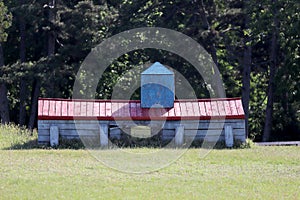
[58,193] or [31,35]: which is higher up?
[31,35]

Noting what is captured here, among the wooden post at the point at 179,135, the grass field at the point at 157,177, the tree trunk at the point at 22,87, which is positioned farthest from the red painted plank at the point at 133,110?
the tree trunk at the point at 22,87

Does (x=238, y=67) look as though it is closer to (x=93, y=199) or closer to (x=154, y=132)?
(x=154, y=132)

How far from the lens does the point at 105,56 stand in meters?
38.7

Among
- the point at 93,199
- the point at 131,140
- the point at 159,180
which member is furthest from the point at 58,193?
the point at 131,140

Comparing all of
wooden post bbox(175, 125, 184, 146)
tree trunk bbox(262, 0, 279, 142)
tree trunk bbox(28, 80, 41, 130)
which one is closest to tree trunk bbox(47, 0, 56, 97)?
tree trunk bbox(28, 80, 41, 130)

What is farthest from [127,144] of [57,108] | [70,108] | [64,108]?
[57,108]

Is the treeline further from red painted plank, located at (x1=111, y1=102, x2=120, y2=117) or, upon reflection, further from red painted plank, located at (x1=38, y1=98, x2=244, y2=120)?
red painted plank, located at (x1=111, y1=102, x2=120, y2=117)

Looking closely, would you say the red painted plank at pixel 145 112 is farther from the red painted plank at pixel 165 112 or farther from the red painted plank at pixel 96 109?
the red painted plank at pixel 96 109

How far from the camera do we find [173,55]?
126 feet

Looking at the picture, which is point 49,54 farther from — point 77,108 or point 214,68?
point 77,108

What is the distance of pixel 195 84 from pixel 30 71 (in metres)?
9.06

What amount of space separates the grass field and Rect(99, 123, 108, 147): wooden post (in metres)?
1.33

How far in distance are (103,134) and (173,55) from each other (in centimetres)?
1686

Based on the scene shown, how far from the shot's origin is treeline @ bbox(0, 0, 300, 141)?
38.4 metres
